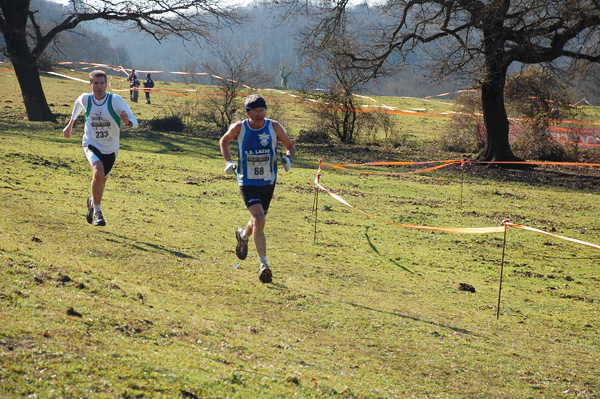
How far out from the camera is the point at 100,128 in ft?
30.4

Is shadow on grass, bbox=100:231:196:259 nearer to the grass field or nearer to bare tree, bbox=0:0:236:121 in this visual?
the grass field

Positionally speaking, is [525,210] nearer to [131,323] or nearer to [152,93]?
[131,323]

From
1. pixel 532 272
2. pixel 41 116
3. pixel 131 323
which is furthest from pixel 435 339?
pixel 41 116

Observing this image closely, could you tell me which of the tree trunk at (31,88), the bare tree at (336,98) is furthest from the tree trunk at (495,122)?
the tree trunk at (31,88)

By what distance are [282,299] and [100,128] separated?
4285mm

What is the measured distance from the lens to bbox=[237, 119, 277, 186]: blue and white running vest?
7.69 metres

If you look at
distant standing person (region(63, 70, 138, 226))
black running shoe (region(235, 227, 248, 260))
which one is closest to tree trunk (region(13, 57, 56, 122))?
distant standing person (region(63, 70, 138, 226))

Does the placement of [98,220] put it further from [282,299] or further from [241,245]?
[282,299]

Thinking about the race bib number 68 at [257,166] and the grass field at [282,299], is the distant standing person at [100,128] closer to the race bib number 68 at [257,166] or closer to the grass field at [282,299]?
the grass field at [282,299]

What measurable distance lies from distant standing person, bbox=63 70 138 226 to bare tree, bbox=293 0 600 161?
15103 millimetres

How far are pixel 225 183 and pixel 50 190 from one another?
18.9ft

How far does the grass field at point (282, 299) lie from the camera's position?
4383 mm

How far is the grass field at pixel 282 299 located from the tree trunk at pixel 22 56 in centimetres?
1146

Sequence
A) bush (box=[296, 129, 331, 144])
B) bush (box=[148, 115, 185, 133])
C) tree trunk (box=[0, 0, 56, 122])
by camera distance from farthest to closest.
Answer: bush (box=[296, 129, 331, 144])
bush (box=[148, 115, 185, 133])
tree trunk (box=[0, 0, 56, 122])
